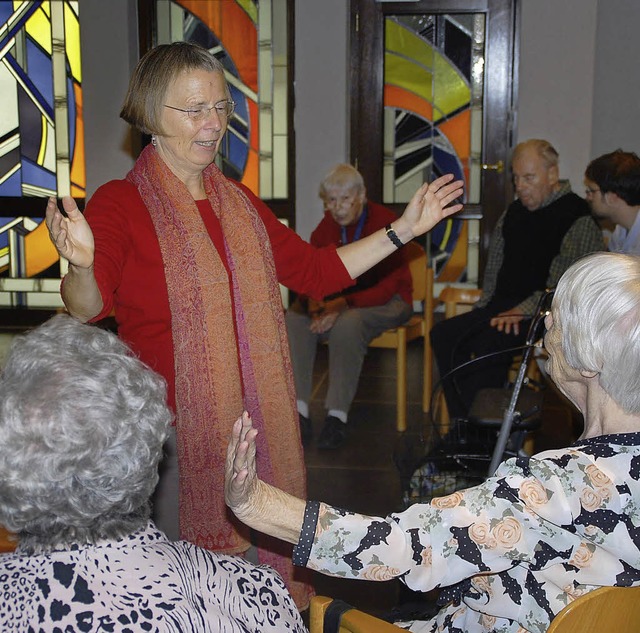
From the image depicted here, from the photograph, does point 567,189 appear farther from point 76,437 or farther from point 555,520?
point 76,437

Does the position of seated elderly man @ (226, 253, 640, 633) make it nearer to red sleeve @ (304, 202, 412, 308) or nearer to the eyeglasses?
the eyeglasses

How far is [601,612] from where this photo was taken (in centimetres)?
118

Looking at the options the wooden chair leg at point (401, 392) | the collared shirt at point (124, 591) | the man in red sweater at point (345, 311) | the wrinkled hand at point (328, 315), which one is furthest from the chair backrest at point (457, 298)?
the collared shirt at point (124, 591)

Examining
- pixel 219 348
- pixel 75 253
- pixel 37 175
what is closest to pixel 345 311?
pixel 219 348

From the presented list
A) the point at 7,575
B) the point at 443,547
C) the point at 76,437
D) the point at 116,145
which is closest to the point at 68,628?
the point at 7,575

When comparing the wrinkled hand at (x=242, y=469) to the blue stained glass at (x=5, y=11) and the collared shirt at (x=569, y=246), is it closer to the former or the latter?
the collared shirt at (x=569, y=246)

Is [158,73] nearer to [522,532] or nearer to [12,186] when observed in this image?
[522,532]

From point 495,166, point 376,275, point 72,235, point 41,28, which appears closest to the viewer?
point 72,235

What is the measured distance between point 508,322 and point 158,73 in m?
2.37

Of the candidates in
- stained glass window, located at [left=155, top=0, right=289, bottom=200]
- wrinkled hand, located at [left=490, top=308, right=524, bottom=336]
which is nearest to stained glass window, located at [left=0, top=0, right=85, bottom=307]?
stained glass window, located at [left=155, top=0, right=289, bottom=200]

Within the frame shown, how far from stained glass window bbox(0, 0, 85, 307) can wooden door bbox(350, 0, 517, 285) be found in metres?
2.06

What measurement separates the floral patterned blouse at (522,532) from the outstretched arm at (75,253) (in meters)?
0.79

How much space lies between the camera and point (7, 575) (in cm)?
116

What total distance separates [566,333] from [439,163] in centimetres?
504
